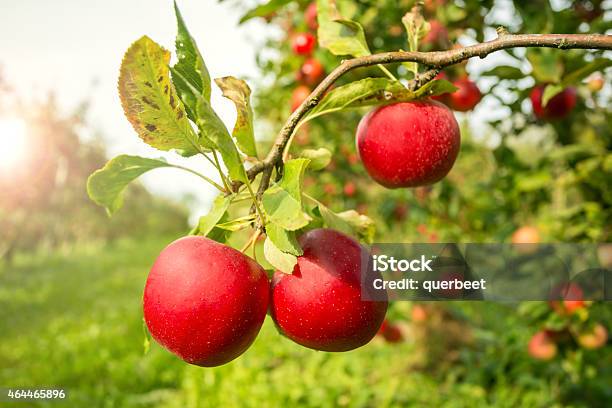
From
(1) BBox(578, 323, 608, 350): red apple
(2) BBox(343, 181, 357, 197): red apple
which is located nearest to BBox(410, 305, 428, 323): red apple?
(2) BBox(343, 181, 357, 197): red apple

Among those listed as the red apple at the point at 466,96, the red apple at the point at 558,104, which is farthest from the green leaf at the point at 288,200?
the red apple at the point at 558,104

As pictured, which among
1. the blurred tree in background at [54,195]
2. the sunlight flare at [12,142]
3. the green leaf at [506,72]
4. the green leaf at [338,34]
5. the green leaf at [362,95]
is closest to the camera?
the green leaf at [362,95]

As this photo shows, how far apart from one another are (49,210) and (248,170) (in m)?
14.9

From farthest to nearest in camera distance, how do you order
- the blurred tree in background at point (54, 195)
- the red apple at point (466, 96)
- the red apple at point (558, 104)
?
1. the blurred tree in background at point (54, 195)
2. the red apple at point (558, 104)
3. the red apple at point (466, 96)

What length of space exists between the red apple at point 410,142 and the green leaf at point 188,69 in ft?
0.78

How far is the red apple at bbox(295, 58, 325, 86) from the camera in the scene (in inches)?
66.5

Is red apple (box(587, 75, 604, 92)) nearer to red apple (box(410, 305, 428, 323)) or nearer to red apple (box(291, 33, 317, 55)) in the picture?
red apple (box(291, 33, 317, 55))

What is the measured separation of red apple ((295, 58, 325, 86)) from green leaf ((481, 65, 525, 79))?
747mm

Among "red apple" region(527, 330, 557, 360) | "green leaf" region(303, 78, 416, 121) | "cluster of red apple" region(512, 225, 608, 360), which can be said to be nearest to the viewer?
"green leaf" region(303, 78, 416, 121)

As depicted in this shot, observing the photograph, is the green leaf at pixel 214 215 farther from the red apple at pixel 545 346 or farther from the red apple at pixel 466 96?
the red apple at pixel 545 346

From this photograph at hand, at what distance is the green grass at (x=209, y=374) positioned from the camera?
2.63 metres

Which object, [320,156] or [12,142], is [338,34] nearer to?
[320,156]

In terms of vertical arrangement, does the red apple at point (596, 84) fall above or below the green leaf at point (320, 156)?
above

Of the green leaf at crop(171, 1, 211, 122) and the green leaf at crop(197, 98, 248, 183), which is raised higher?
the green leaf at crop(171, 1, 211, 122)
